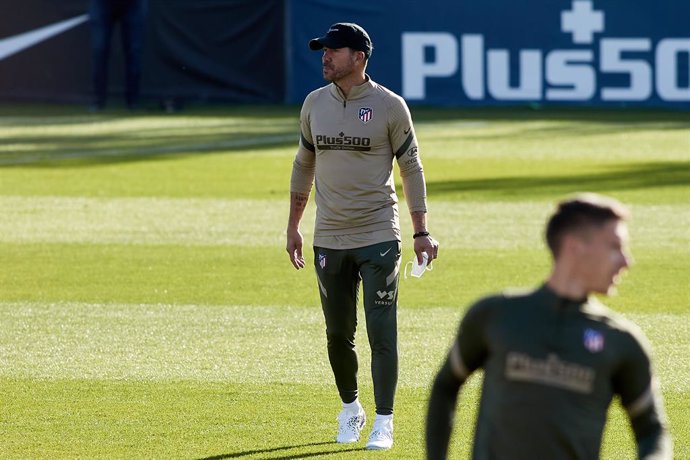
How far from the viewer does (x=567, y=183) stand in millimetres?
18844

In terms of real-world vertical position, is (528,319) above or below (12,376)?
above

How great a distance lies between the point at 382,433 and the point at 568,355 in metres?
3.64

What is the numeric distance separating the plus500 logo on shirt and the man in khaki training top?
19.4 metres

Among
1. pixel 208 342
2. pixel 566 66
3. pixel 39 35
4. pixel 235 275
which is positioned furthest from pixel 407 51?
pixel 208 342

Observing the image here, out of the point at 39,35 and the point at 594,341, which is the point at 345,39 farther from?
the point at 39,35

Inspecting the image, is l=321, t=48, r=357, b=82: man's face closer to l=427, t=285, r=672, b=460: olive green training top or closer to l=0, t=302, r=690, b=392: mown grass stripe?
l=0, t=302, r=690, b=392: mown grass stripe

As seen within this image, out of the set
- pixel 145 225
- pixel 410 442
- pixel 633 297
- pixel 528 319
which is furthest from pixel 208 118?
pixel 528 319

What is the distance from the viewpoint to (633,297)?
1202 centimetres

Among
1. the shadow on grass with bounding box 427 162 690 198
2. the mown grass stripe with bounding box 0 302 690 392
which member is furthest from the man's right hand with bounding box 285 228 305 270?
the shadow on grass with bounding box 427 162 690 198

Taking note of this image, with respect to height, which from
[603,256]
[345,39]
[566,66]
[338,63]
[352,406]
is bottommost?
[352,406]

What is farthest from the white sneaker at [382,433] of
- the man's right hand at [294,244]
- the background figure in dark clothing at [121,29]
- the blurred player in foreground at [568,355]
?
the background figure in dark clothing at [121,29]

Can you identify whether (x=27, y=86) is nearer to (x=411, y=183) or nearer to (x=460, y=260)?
(x=460, y=260)

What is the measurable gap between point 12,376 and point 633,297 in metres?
5.16

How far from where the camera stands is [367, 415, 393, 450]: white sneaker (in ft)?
25.2
